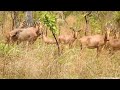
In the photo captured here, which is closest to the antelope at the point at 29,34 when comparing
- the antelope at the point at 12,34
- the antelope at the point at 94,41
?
the antelope at the point at 12,34

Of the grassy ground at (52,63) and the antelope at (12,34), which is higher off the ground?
the antelope at (12,34)

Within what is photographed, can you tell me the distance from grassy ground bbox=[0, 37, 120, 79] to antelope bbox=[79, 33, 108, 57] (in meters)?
0.07

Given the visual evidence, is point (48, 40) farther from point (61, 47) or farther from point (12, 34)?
point (12, 34)

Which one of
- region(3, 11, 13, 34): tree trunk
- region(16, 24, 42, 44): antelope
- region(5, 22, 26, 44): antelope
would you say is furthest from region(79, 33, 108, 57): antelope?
region(3, 11, 13, 34): tree trunk

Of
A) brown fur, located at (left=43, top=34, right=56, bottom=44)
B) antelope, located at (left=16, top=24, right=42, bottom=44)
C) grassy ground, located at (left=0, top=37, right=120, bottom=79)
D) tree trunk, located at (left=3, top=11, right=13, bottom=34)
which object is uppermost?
tree trunk, located at (left=3, top=11, right=13, bottom=34)

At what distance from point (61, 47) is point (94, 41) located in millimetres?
372

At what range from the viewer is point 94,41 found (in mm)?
4895

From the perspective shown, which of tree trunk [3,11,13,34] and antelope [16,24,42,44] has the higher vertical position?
tree trunk [3,11,13,34]

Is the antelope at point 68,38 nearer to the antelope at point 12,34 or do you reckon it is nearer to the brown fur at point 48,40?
the brown fur at point 48,40

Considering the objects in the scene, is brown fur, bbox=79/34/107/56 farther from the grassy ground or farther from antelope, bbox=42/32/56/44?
antelope, bbox=42/32/56/44

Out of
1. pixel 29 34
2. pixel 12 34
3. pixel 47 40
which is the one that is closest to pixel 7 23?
pixel 12 34

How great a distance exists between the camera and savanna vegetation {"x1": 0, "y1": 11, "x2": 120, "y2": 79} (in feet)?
15.9

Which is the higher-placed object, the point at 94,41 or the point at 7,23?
the point at 7,23

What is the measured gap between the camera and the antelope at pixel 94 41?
4883 millimetres
